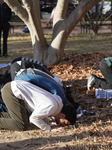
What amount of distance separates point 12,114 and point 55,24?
15.3 ft

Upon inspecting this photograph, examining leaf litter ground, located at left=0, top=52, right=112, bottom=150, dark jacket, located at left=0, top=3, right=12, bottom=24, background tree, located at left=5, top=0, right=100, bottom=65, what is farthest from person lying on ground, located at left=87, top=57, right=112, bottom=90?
dark jacket, located at left=0, top=3, right=12, bottom=24

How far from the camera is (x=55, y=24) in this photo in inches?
348

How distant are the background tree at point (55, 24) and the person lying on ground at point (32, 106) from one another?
3928 millimetres

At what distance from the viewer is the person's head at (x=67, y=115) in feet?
15.0

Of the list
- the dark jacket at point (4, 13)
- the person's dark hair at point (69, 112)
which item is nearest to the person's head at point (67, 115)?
the person's dark hair at point (69, 112)

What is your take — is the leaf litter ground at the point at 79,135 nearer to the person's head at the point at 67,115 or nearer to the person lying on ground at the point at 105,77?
the person's head at the point at 67,115

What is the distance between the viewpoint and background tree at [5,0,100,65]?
8211 mm

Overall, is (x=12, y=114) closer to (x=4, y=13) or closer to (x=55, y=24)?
(x=55, y=24)

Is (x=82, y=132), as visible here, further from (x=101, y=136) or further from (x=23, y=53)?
→ (x=23, y=53)

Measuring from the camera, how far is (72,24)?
8.48 metres

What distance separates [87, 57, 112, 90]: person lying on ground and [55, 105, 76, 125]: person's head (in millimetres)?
1968

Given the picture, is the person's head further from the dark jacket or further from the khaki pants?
the dark jacket

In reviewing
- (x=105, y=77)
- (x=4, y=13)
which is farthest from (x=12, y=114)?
(x=4, y=13)

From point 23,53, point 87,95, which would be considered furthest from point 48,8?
point 87,95
